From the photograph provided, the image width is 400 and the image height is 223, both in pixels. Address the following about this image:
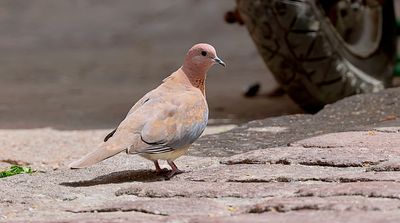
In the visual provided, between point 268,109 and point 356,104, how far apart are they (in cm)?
217

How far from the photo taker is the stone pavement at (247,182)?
3145 millimetres

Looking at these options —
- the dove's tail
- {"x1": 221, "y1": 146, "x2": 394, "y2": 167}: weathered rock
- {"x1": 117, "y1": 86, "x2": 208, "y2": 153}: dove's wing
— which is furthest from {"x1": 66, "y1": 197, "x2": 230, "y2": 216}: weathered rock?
{"x1": 221, "y1": 146, "x2": 394, "y2": 167}: weathered rock

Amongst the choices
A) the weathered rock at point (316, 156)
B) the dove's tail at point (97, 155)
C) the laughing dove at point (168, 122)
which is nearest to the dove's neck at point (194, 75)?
the laughing dove at point (168, 122)

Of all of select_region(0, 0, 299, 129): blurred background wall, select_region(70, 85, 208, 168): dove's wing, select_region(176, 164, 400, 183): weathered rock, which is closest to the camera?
select_region(176, 164, 400, 183): weathered rock

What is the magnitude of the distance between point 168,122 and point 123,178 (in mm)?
265

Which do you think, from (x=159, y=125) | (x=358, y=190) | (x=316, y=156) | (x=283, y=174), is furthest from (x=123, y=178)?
(x=358, y=190)

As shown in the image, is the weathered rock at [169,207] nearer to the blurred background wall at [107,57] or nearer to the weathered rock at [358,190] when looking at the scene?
the weathered rock at [358,190]

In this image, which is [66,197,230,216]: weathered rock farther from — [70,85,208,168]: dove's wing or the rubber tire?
the rubber tire

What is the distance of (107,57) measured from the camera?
36.8ft

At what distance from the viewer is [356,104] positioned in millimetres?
5434

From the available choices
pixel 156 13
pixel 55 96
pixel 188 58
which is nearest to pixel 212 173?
pixel 188 58

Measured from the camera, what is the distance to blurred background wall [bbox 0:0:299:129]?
7609 mm

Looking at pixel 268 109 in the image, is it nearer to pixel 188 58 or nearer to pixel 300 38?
pixel 300 38

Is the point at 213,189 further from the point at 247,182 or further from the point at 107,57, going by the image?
the point at 107,57
